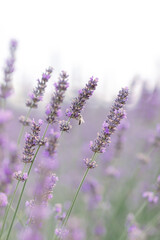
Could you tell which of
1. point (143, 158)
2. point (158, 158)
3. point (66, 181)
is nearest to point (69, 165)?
point (66, 181)

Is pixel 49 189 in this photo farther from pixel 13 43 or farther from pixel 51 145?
pixel 13 43

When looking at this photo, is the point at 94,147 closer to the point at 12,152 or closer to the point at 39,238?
the point at 12,152

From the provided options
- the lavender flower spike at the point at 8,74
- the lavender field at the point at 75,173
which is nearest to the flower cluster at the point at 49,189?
the lavender field at the point at 75,173

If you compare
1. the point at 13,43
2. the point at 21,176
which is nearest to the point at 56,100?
the point at 21,176

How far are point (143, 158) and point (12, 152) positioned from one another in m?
2.84

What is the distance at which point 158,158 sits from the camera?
5793 millimetres

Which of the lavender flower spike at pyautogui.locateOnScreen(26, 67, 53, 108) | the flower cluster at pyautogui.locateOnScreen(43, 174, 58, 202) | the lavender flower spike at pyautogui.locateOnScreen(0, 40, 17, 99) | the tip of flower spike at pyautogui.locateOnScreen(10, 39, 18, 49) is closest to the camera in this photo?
the flower cluster at pyautogui.locateOnScreen(43, 174, 58, 202)

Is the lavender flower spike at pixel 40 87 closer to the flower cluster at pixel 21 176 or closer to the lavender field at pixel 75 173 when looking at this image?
the lavender field at pixel 75 173

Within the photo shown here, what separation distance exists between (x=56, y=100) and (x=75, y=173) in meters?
4.55

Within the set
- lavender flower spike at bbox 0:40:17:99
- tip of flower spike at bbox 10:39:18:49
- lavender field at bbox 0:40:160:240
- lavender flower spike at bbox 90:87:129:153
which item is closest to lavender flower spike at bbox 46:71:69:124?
lavender field at bbox 0:40:160:240

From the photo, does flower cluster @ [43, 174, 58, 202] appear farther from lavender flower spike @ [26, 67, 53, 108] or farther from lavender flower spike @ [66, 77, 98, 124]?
lavender flower spike @ [26, 67, 53, 108]

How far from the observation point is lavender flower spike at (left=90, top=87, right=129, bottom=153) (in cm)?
185

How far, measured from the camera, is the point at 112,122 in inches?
74.3

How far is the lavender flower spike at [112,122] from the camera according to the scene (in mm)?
1854
